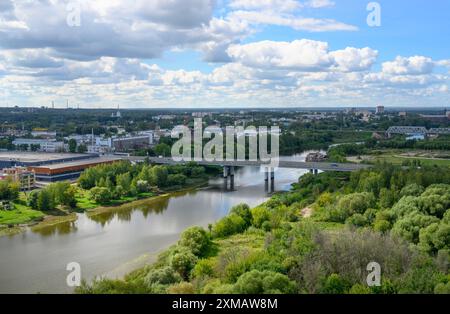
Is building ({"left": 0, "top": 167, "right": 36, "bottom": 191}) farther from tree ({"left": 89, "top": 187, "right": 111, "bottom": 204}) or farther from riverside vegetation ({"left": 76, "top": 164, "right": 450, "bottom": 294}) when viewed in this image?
riverside vegetation ({"left": 76, "top": 164, "right": 450, "bottom": 294})

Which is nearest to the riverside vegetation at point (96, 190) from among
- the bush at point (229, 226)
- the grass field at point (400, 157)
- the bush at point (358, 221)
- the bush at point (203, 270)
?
the bush at point (229, 226)

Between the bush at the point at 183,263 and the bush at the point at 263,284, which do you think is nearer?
the bush at the point at 263,284

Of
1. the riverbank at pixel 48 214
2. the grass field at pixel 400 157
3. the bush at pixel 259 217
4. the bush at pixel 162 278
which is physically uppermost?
the grass field at pixel 400 157

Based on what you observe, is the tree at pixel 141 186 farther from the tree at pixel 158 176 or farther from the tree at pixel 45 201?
the tree at pixel 45 201

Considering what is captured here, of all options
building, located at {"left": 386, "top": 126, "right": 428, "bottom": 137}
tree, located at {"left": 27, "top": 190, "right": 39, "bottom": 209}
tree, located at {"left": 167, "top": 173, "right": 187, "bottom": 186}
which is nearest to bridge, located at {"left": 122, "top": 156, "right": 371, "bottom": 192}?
tree, located at {"left": 167, "top": 173, "right": 187, "bottom": 186}

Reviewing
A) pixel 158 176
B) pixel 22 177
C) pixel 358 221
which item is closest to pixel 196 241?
pixel 358 221

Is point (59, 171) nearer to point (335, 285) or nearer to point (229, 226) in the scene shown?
point (229, 226)
